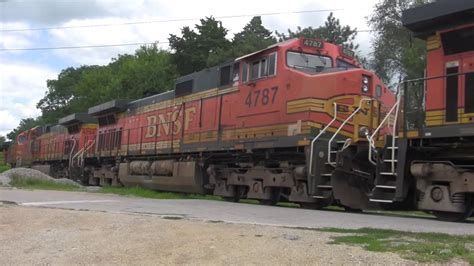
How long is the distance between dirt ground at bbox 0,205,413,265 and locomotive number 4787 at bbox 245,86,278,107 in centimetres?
547

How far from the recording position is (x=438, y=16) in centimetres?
984

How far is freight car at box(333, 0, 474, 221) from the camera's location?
9414 millimetres

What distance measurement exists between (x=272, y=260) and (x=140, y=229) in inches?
120

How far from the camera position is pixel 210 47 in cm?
4625

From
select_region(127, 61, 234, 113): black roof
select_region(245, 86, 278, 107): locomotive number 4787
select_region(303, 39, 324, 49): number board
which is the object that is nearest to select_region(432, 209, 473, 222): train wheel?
select_region(245, 86, 278, 107): locomotive number 4787

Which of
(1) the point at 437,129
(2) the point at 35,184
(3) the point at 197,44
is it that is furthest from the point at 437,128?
(3) the point at 197,44

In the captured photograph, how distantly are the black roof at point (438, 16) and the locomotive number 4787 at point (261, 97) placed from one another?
4041mm

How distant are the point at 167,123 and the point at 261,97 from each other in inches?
253

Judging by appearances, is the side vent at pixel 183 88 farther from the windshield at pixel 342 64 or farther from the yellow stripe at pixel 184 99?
the windshield at pixel 342 64

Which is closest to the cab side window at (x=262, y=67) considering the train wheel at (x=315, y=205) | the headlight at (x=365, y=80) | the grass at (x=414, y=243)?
the headlight at (x=365, y=80)

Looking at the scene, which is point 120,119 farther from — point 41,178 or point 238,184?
point 238,184

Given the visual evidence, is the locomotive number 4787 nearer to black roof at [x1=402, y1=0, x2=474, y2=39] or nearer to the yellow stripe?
the yellow stripe

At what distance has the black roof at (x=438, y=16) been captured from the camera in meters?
9.49

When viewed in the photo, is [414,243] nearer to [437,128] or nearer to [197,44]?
[437,128]
